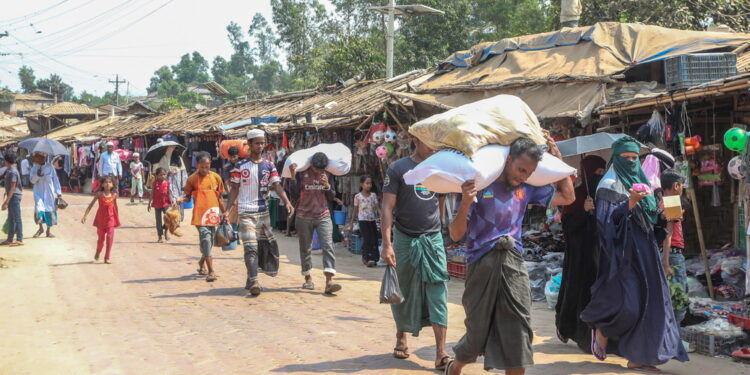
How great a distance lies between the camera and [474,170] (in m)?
4.44

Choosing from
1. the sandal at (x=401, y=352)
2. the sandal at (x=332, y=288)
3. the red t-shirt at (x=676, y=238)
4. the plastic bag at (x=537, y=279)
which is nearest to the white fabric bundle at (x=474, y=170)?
the sandal at (x=401, y=352)

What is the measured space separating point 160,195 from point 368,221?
5112mm

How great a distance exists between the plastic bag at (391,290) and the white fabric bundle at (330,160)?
3.50m

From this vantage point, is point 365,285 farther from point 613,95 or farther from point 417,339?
point 613,95

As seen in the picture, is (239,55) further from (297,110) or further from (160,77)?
(297,110)

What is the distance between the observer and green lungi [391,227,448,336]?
601 centimetres

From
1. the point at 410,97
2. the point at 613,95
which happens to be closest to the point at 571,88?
the point at 613,95

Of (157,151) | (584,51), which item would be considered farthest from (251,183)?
(157,151)

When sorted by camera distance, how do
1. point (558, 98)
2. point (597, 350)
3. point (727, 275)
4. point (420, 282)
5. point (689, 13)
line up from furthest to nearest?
point (689, 13)
point (558, 98)
point (727, 275)
point (420, 282)
point (597, 350)

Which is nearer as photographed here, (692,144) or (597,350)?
(597,350)

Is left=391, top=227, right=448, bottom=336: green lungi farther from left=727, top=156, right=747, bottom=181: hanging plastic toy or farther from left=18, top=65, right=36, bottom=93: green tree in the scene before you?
left=18, top=65, right=36, bottom=93: green tree

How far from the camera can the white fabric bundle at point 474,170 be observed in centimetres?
446

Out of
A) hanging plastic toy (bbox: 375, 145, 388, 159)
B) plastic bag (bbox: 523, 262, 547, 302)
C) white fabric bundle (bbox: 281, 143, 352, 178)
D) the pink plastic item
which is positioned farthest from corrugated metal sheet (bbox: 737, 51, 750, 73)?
hanging plastic toy (bbox: 375, 145, 388, 159)

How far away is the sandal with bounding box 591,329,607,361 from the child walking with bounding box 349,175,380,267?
6.90 m
